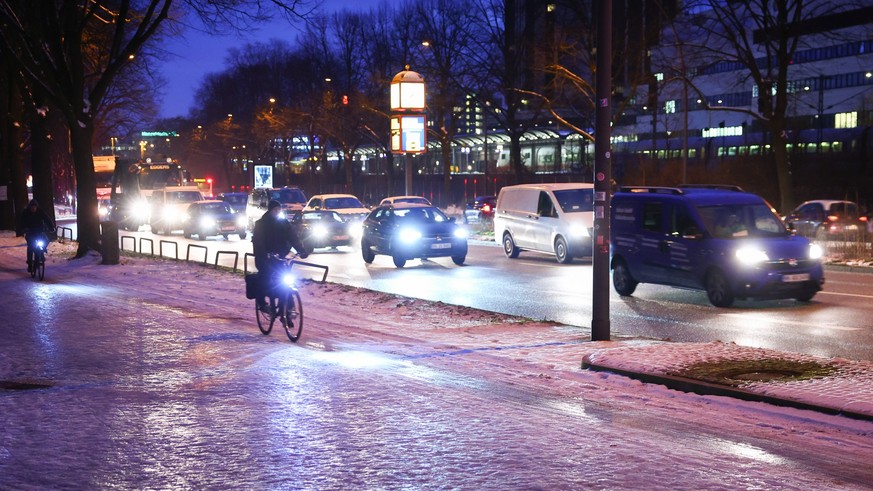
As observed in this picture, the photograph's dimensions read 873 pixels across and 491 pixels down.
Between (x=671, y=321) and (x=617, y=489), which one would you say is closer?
(x=617, y=489)

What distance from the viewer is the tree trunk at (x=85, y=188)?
27172 mm

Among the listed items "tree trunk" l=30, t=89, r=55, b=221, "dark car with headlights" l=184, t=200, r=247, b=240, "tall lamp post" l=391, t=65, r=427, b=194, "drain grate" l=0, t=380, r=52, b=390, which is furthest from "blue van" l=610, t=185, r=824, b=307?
"tree trunk" l=30, t=89, r=55, b=221

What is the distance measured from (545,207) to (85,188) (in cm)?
1282

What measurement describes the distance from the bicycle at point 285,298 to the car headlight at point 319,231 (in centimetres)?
1795

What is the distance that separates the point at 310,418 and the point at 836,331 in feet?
26.6

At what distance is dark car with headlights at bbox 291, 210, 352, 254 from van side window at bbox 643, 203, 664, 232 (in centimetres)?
1519

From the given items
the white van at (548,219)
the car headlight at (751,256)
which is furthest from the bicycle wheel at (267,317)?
the white van at (548,219)

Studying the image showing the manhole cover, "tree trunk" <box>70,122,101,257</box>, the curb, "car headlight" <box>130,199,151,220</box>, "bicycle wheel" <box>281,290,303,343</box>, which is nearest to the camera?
the curb

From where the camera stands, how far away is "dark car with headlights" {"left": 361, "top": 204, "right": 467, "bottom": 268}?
80.4 ft

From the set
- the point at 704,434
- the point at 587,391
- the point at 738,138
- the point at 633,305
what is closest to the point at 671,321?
the point at 633,305

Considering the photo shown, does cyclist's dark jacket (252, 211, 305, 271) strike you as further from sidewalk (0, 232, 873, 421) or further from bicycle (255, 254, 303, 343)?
sidewalk (0, 232, 873, 421)

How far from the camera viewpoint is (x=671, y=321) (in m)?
14.5

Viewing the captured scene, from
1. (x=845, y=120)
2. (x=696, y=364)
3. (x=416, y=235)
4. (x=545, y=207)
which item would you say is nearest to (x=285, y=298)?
(x=696, y=364)

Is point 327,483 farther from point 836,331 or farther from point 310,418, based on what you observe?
point 836,331
